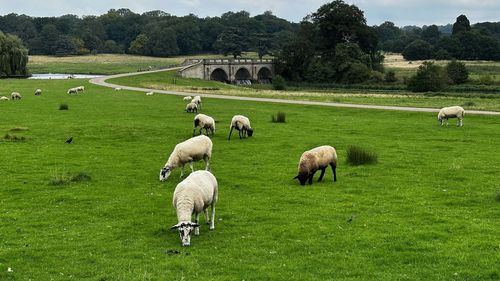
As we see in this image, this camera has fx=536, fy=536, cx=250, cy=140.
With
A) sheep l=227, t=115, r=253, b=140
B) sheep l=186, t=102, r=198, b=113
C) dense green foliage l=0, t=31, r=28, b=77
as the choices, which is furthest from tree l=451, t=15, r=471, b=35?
sheep l=227, t=115, r=253, b=140

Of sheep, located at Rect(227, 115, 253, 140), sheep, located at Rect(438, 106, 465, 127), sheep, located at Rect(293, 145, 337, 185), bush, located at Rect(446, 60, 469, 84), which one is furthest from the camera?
bush, located at Rect(446, 60, 469, 84)

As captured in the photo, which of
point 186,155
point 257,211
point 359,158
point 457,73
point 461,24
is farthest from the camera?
point 461,24

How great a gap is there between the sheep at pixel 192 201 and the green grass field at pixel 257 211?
41 cm

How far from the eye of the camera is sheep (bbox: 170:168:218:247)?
1432 cm

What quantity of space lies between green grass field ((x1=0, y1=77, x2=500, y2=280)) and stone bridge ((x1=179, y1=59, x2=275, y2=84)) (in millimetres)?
108565

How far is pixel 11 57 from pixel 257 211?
103 meters

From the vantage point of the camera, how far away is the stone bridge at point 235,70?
144 metres

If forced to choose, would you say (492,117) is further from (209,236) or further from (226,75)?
(226,75)

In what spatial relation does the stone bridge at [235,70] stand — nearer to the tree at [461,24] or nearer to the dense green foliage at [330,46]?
the dense green foliage at [330,46]

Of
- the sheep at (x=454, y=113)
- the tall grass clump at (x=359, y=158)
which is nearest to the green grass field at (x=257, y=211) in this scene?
the tall grass clump at (x=359, y=158)

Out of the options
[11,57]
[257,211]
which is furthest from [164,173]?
[11,57]

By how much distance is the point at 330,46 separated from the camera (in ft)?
480

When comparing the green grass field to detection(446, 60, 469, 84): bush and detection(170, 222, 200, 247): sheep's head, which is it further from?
detection(446, 60, 469, 84): bush

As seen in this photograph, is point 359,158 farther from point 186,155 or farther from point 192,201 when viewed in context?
point 192,201
